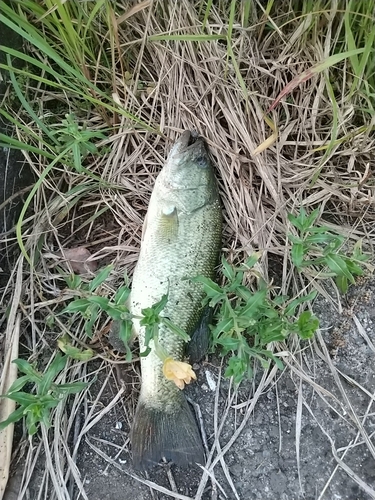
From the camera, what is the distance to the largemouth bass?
2.22m

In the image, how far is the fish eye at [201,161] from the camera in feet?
7.72

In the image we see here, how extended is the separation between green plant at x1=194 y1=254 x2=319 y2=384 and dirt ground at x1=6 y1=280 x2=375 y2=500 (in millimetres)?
221

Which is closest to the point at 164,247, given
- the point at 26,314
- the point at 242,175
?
the point at 242,175

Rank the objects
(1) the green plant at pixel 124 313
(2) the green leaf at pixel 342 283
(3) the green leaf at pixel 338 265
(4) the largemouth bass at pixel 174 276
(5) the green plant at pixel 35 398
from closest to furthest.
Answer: (1) the green plant at pixel 124 313
(5) the green plant at pixel 35 398
(3) the green leaf at pixel 338 265
(4) the largemouth bass at pixel 174 276
(2) the green leaf at pixel 342 283

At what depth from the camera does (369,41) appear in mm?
2158

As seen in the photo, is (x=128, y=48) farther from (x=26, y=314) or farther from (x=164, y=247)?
(x=26, y=314)

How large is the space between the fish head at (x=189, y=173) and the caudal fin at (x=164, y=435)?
0.92 meters

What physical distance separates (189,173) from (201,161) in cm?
9

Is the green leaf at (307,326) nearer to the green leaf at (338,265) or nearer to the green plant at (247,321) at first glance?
the green plant at (247,321)

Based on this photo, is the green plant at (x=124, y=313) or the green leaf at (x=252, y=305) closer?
the green plant at (x=124, y=313)

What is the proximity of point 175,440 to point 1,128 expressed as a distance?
173cm

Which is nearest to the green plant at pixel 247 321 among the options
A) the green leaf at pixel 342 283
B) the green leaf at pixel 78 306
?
the green leaf at pixel 342 283

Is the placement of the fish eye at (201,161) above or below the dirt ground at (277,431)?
above

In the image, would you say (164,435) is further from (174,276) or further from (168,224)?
(168,224)
